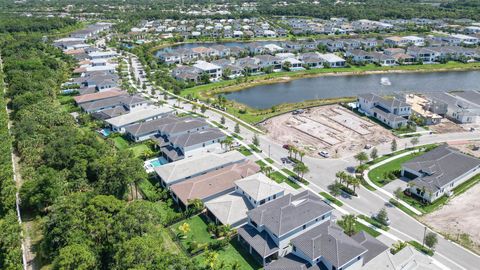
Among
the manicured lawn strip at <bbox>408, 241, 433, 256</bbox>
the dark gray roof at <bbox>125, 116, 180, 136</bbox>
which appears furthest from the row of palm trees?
the dark gray roof at <bbox>125, 116, 180, 136</bbox>

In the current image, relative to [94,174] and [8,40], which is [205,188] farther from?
[8,40]

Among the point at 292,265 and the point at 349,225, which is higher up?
the point at 349,225

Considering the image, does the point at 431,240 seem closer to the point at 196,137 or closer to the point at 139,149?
the point at 196,137

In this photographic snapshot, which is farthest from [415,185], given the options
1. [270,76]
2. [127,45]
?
[127,45]

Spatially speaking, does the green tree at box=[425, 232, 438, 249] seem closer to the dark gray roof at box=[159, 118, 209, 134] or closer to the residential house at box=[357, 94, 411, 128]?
the residential house at box=[357, 94, 411, 128]

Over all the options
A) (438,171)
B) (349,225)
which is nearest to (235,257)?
(349,225)
